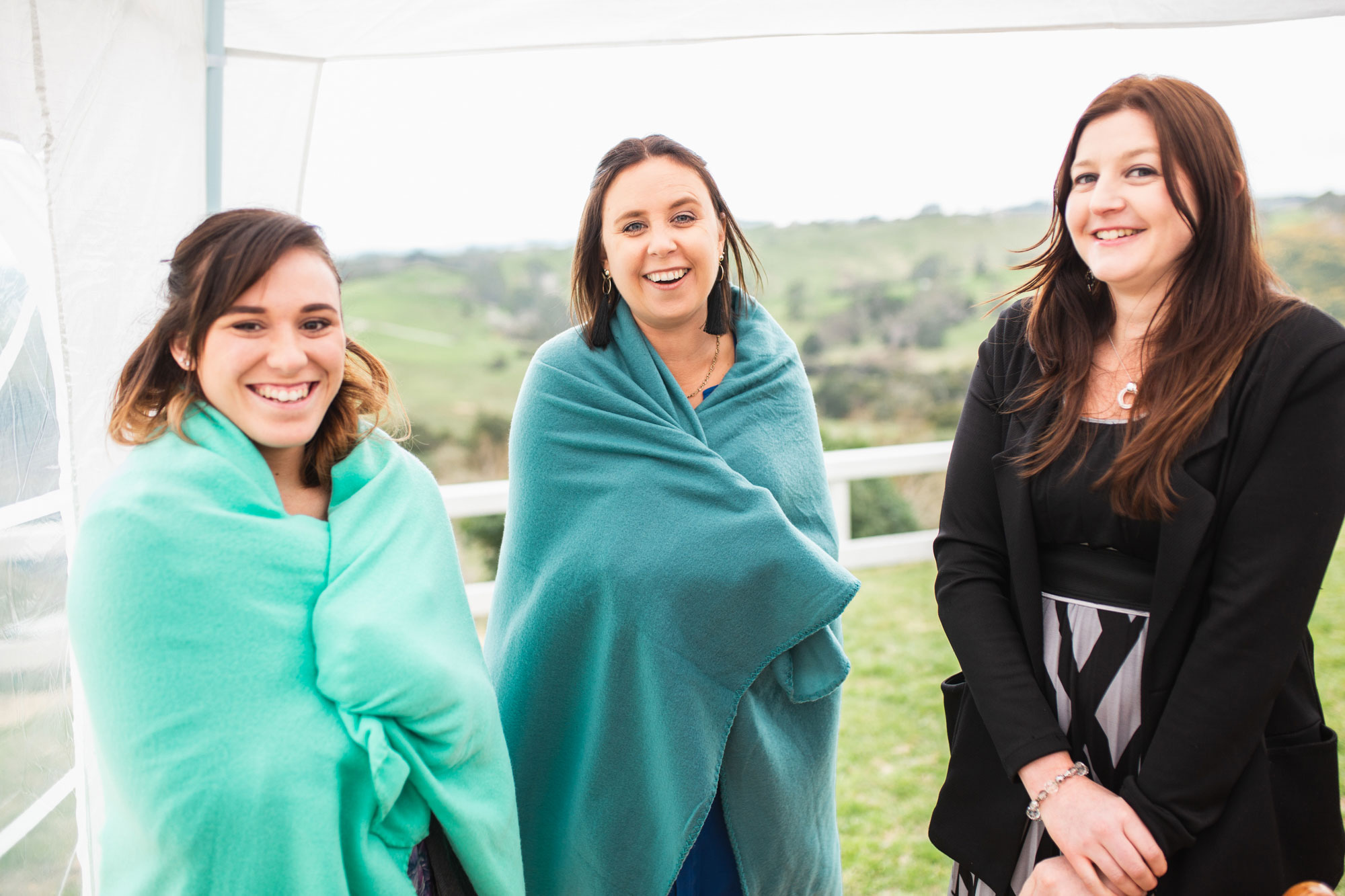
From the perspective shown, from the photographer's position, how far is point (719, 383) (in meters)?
2.05

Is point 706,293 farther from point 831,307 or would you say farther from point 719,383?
point 831,307

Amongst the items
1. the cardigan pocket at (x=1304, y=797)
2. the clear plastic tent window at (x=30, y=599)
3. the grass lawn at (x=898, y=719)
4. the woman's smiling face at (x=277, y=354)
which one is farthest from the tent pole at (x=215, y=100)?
the grass lawn at (x=898, y=719)

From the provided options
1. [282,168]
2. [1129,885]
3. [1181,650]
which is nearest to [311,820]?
[1129,885]

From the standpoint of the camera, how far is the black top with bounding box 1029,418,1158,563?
59.3 inches

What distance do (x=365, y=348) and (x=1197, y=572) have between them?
160 centimetres

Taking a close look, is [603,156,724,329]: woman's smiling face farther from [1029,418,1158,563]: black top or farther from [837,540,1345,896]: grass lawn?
[837,540,1345,896]: grass lawn

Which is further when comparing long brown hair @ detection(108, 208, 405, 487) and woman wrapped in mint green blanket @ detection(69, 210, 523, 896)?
long brown hair @ detection(108, 208, 405, 487)

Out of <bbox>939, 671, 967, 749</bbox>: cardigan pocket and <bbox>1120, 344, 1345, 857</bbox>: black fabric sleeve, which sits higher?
<bbox>1120, 344, 1345, 857</bbox>: black fabric sleeve

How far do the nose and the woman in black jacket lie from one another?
122 centimetres

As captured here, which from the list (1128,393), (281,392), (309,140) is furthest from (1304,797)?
(309,140)

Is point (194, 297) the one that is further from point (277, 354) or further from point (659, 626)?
point (659, 626)

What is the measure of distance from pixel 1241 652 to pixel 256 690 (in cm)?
152

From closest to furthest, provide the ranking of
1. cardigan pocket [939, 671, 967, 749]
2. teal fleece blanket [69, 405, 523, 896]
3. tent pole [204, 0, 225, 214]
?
1. teal fleece blanket [69, 405, 523, 896]
2. cardigan pocket [939, 671, 967, 749]
3. tent pole [204, 0, 225, 214]

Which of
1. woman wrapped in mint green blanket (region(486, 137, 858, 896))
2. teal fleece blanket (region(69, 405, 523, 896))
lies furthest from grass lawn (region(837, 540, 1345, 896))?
teal fleece blanket (region(69, 405, 523, 896))
